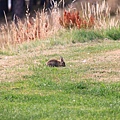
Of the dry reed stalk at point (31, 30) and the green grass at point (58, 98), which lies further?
the dry reed stalk at point (31, 30)

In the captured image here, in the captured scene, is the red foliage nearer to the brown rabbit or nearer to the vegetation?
the vegetation

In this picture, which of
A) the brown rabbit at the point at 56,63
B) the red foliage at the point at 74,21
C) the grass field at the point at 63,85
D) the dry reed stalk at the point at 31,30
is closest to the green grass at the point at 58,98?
the grass field at the point at 63,85

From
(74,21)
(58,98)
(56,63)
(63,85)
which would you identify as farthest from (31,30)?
(58,98)

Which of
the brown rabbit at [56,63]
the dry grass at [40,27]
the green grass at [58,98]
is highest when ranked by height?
the dry grass at [40,27]

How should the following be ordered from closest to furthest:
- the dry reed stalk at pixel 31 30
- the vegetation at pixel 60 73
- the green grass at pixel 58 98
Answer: the green grass at pixel 58 98 → the vegetation at pixel 60 73 → the dry reed stalk at pixel 31 30

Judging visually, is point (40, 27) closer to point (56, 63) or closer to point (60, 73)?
point (56, 63)

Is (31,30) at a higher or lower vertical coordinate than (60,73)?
higher

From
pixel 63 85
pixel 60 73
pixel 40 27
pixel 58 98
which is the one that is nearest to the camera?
pixel 58 98

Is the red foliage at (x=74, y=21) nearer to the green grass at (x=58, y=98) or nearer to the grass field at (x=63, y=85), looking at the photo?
the grass field at (x=63, y=85)

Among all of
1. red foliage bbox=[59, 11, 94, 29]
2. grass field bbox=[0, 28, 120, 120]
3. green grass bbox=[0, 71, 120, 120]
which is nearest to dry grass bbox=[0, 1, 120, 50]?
red foliage bbox=[59, 11, 94, 29]

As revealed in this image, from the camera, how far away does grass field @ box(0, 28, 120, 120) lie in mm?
7883

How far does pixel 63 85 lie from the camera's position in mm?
9820

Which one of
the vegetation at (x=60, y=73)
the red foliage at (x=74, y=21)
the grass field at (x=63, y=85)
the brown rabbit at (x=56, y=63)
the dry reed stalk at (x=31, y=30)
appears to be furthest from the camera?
the red foliage at (x=74, y=21)

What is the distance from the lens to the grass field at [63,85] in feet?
25.9
